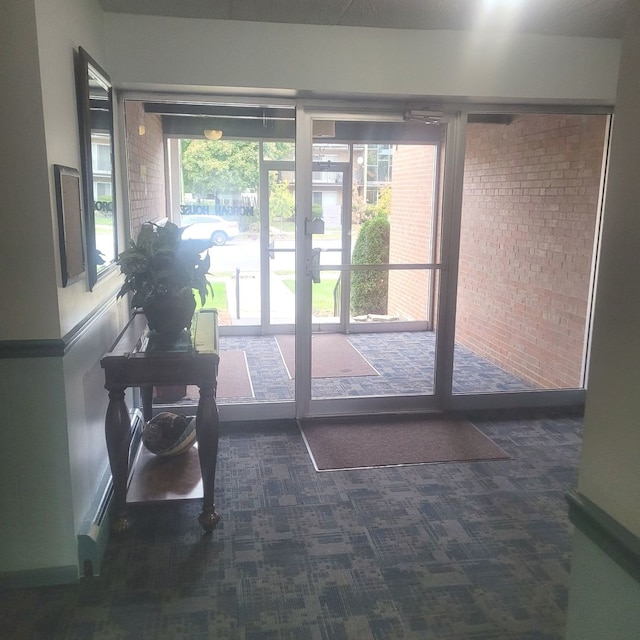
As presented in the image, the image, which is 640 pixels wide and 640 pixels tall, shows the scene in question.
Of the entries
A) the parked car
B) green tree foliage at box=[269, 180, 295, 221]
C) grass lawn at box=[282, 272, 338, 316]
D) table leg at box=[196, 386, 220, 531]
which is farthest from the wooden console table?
green tree foliage at box=[269, 180, 295, 221]

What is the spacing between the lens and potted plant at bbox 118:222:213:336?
2648mm

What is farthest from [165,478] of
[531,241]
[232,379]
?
[531,241]

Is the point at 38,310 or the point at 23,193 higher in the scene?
the point at 23,193

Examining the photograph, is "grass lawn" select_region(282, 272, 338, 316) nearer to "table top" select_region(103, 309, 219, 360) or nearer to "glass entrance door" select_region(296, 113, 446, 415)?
"glass entrance door" select_region(296, 113, 446, 415)

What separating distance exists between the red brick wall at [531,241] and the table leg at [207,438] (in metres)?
2.94

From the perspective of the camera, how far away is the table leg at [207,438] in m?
2.62

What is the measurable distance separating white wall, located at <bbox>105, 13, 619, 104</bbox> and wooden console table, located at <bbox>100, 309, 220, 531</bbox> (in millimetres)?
1600

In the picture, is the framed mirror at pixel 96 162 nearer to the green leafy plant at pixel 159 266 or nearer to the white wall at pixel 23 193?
the green leafy plant at pixel 159 266

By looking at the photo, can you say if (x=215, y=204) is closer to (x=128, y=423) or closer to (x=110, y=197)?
(x=110, y=197)

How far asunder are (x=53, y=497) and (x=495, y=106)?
11.1 feet

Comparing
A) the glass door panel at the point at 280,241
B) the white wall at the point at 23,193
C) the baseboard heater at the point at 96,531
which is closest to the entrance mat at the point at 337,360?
the glass door panel at the point at 280,241

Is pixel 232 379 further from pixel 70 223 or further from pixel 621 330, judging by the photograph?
pixel 621 330

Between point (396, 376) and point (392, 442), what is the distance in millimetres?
990

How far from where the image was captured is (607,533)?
1237 mm
